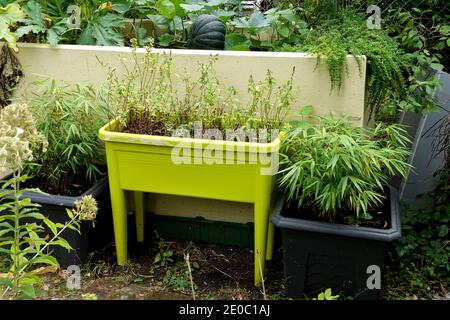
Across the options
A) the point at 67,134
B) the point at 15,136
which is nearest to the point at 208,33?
the point at 67,134

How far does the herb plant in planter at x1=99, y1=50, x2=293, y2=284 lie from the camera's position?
2510mm

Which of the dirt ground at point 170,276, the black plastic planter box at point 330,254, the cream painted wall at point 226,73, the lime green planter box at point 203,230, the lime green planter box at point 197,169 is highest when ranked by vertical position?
the cream painted wall at point 226,73

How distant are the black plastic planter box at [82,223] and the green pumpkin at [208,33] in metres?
0.98

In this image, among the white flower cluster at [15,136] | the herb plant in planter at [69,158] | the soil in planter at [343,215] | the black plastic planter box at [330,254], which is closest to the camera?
the white flower cluster at [15,136]

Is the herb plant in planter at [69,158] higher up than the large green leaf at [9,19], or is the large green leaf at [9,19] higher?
the large green leaf at [9,19]

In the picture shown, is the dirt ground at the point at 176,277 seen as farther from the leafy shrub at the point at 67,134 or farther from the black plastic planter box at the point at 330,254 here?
the leafy shrub at the point at 67,134

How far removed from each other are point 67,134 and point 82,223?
491mm

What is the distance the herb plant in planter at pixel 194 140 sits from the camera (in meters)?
2.51

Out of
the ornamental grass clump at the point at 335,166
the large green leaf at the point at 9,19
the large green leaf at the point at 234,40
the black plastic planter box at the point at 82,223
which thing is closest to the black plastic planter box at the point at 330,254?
the ornamental grass clump at the point at 335,166

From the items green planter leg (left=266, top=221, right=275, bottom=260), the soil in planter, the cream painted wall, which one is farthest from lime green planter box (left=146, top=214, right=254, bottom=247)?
the soil in planter

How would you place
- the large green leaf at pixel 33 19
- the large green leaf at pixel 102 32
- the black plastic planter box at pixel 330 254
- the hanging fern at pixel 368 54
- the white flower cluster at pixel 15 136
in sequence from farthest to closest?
the large green leaf at pixel 102 32
the large green leaf at pixel 33 19
the hanging fern at pixel 368 54
the black plastic planter box at pixel 330 254
the white flower cluster at pixel 15 136

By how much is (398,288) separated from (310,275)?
0.52m

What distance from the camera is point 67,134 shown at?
109 inches

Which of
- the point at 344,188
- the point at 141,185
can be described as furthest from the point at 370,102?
the point at 141,185
